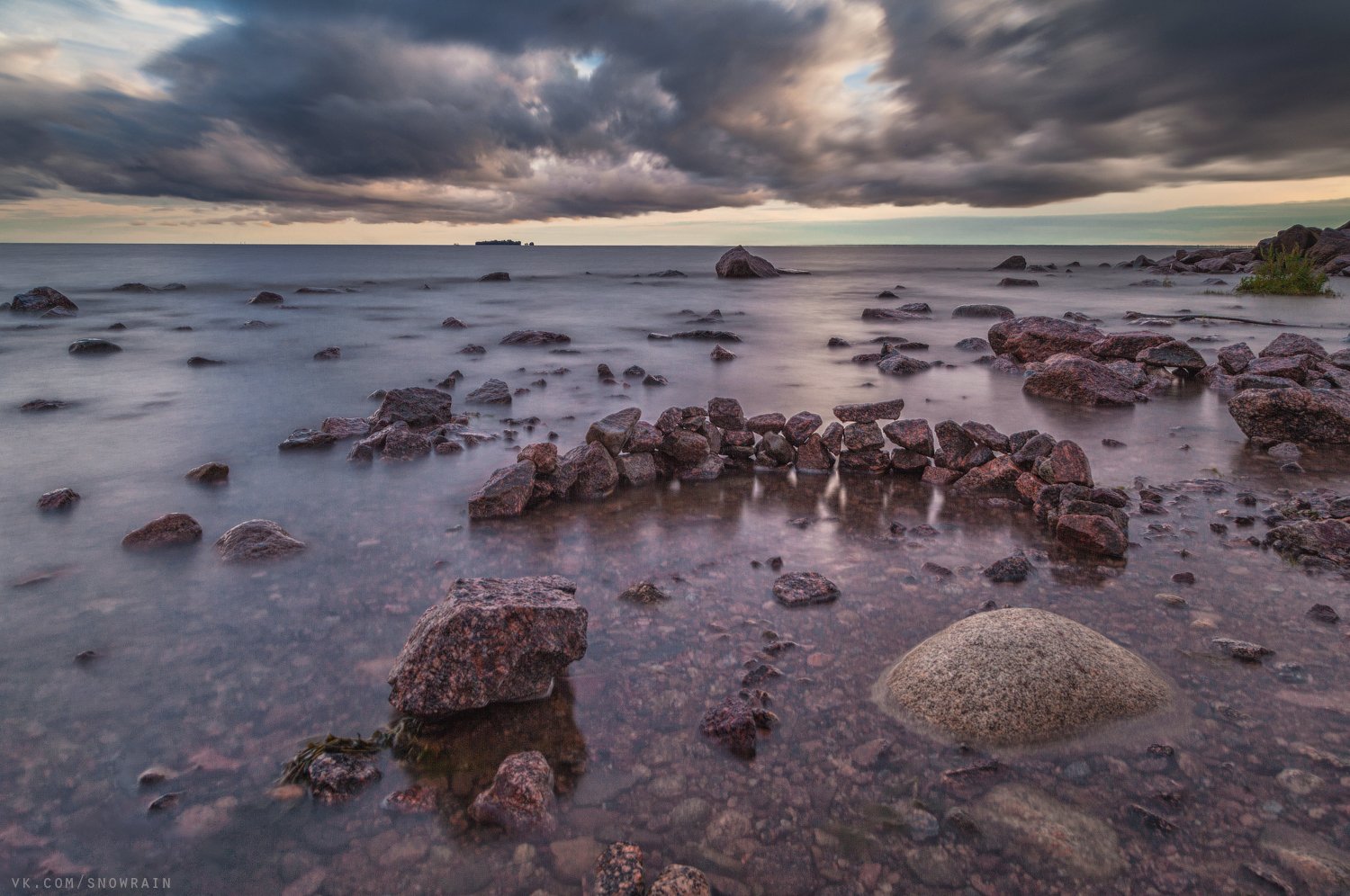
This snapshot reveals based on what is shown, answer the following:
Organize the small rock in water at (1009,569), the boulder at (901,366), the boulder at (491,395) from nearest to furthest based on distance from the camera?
the small rock in water at (1009,569), the boulder at (491,395), the boulder at (901,366)

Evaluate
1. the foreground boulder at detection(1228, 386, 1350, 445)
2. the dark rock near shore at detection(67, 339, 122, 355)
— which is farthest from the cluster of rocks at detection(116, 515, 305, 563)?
the dark rock near shore at detection(67, 339, 122, 355)

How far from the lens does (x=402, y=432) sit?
784 cm

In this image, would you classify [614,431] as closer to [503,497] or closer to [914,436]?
[503,497]

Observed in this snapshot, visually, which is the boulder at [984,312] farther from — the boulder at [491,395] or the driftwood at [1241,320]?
the boulder at [491,395]

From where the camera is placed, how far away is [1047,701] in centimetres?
324

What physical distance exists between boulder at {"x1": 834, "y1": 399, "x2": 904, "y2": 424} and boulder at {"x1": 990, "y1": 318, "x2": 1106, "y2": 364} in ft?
22.7

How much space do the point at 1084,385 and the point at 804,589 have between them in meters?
8.25

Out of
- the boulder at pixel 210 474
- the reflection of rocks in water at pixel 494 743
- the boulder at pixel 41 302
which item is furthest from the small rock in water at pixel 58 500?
the boulder at pixel 41 302

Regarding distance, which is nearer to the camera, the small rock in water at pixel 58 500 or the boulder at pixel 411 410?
the small rock in water at pixel 58 500

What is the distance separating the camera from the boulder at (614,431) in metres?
6.79

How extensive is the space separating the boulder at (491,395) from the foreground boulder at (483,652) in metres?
7.30

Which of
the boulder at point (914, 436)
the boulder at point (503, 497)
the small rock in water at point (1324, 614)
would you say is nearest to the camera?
the small rock in water at point (1324, 614)

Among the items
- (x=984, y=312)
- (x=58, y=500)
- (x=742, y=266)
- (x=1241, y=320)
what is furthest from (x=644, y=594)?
(x=742, y=266)

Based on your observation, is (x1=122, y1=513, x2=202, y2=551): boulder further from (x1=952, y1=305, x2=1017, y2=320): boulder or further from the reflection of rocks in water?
(x1=952, y1=305, x2=1017, y2=320): boulder
